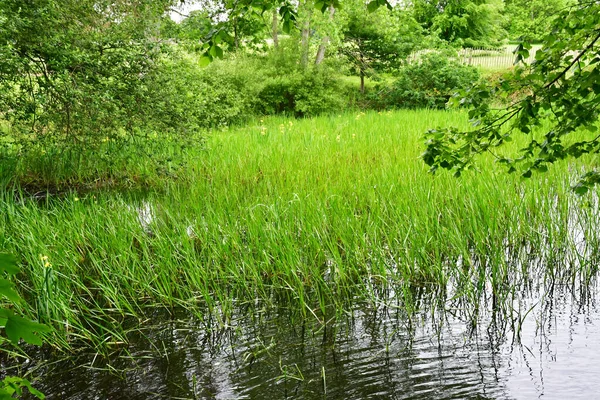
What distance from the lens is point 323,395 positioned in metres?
3.26

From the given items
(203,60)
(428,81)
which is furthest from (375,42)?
(203,60)

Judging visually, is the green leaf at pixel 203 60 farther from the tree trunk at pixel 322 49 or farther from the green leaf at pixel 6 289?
the tree trunk at pixel 322 49

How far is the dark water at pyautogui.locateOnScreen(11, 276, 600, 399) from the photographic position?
10.8 ft

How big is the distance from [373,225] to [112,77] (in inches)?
147

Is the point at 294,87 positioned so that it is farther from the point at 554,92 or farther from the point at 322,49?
the point at 554,92

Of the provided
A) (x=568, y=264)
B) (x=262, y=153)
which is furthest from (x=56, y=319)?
(x=262, y=153)

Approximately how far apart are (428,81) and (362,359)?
50.7ft

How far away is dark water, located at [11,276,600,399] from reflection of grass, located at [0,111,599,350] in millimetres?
192

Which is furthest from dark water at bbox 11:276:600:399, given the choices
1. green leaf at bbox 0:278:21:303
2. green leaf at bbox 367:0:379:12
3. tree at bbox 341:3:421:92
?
tree at bbox 341:3:421:92

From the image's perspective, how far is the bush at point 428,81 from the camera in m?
17.7

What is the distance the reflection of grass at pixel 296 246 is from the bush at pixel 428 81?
36.3 ft

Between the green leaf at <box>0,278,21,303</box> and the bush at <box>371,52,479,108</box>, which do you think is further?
the bush at <box>371,52,479,108</box>

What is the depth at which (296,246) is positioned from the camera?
503cm

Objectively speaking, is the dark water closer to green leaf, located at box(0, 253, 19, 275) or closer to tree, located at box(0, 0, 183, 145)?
green leaf, located at box(0, 253, 19, 275)
